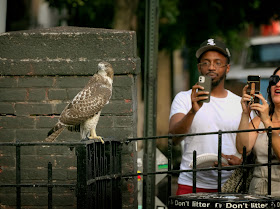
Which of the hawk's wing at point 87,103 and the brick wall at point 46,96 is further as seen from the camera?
the brick wall at point 46,96

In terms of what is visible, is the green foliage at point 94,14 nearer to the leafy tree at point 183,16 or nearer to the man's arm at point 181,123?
the leafy tree at point 183,16

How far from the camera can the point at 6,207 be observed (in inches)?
209

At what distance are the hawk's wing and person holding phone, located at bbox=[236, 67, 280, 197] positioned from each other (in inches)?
36.6

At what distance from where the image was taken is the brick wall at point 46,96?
527 centimetres

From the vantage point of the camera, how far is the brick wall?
5.27 metres

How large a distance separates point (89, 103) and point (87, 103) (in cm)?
1

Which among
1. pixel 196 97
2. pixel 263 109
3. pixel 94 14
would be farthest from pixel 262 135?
pixel 94 14

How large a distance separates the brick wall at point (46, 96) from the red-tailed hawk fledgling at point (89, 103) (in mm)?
484

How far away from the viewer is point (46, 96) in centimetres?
529

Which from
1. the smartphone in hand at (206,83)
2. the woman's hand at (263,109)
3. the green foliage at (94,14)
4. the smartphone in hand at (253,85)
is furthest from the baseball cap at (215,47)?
the green foliage at (94,14)

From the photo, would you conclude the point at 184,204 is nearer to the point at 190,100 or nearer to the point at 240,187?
the point at 240,187

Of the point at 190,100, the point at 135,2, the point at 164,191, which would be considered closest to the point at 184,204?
the point at 190,100

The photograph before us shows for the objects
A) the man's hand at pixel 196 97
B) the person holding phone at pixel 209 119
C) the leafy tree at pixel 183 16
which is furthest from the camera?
the leafy tree at pixel 183 16

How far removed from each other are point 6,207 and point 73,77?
3.34ft
